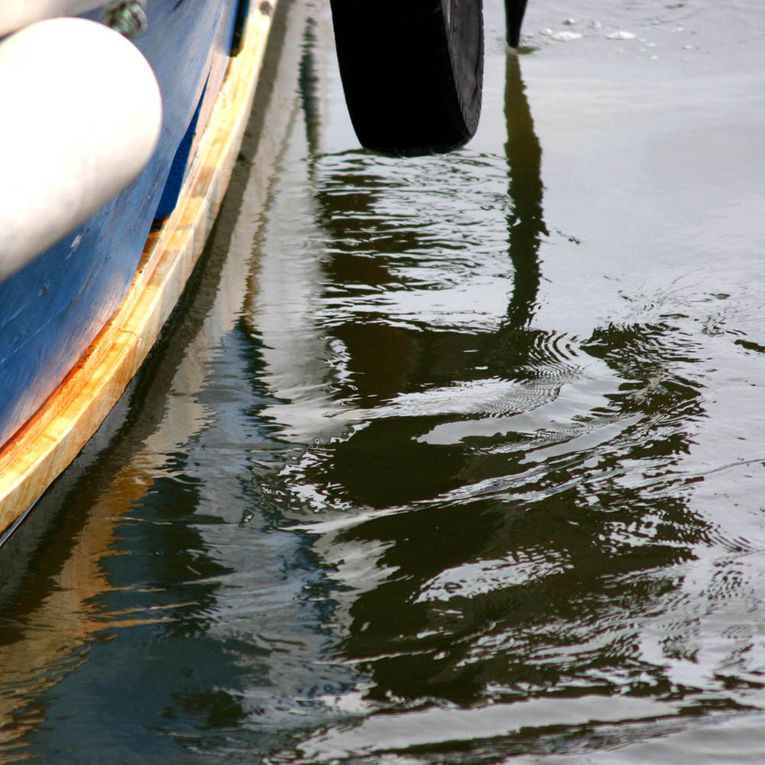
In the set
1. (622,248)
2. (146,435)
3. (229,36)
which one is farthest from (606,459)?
(229,36)

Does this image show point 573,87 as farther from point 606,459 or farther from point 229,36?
point 606,459

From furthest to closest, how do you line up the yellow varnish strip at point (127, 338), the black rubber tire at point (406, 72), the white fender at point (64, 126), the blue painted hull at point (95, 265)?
1. the black rubber tire at point (406, 72)
2. the yellow varnish strip at point (127, 338)
3. the blue painted hull at point (95, 265)
4. the white fender at point (64, 126)

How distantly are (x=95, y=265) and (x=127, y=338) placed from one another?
330 mm

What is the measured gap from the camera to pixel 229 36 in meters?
4.49

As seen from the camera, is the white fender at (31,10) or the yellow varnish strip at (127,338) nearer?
the white fender at (31,10)

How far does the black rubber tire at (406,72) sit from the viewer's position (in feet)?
10.4

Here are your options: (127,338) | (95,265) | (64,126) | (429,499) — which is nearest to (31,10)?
(64,126)

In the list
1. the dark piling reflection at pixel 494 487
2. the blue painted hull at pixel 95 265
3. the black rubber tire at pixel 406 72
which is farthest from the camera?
the black rubber tire at pixel 406 72

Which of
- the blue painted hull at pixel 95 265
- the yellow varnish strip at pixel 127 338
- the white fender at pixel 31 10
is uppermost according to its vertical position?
the white fender at pixel 31 10

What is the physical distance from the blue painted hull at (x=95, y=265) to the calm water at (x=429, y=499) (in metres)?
0.30

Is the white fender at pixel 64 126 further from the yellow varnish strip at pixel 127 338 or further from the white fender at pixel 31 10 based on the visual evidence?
the yellow varnish strip at pixel 127 338

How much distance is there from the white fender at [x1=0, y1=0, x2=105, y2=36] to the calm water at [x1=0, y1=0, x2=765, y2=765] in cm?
102

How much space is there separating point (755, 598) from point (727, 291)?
1508 millimetres

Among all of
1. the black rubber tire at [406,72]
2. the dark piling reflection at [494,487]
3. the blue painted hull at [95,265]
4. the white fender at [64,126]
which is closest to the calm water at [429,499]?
the dark piling reflection at [494,487]
